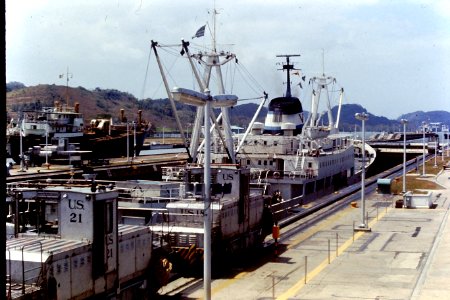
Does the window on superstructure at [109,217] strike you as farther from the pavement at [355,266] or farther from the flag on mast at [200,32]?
the flag on mast at [200,32]

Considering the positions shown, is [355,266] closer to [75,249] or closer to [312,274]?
[312,274]

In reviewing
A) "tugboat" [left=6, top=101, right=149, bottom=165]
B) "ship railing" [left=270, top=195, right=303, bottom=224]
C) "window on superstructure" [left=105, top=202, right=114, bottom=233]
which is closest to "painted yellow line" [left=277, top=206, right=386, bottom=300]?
"window on superstructure" [left=105, top=202, right=114, bottom=233]

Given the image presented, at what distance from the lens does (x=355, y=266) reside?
87.4ft

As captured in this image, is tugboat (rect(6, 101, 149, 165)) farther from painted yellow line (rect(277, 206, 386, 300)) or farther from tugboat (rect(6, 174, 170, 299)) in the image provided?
tugboat (rect(6, 174, 170, 299))

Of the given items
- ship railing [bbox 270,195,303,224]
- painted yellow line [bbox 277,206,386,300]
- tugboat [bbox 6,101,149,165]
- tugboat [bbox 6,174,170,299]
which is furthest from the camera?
tugboat [bbox 6,101,149,165]

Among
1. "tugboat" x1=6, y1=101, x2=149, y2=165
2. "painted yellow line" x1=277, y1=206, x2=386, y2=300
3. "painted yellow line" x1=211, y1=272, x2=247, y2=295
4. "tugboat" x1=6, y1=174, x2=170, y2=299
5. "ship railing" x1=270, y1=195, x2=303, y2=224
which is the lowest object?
"painted yellow line" x1=211, y1=272, x2=247, y2=295

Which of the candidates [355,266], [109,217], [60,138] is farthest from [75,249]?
[60,138]

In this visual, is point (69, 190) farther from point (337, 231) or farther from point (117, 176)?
point (117, 176)

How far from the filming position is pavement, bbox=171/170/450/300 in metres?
22.4

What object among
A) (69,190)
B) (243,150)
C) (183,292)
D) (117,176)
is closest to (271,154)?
(243,150)

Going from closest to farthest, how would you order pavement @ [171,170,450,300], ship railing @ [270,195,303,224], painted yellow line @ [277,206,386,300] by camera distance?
1. painted yellow line @ [277,206,386,300]
2. pavement @ [171,170,450,300]
3. ship railing @ [270,195,303,224]

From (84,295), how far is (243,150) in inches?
1738

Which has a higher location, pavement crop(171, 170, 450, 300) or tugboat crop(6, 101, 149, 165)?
tugboat crop(6, 101, 149, 165)

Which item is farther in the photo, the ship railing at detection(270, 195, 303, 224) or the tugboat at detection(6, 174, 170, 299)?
the ship railing at detection(270, 195, 303, 224)
